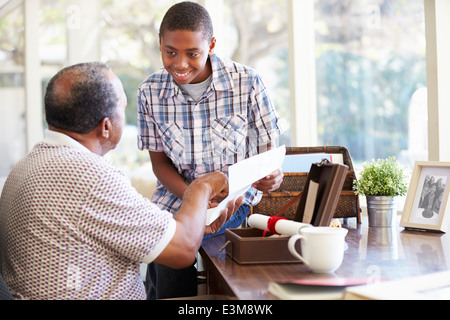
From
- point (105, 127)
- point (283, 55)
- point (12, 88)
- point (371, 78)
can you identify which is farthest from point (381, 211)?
point (12, 88)

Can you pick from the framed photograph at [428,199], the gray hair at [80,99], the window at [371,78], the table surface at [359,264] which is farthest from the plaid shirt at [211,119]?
the window at [371,78]

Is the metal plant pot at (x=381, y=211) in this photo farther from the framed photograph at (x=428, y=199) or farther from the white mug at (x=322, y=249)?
the white mug at (x=322, y=249)

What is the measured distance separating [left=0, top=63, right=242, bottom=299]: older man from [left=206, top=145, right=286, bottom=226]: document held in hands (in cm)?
16

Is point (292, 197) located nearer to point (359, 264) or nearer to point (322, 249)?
point (359, 264)

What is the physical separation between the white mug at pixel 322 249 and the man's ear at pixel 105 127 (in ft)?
1.80

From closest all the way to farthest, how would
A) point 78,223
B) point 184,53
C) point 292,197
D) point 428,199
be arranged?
point 78,223 < point 184,53 < point 428,199 < point 292,197

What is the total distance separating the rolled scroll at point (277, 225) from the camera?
140cm

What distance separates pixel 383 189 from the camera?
1.94 metres

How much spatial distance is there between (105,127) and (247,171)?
39 cm

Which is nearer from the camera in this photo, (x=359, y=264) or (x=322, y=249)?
(x=322, y=249)
